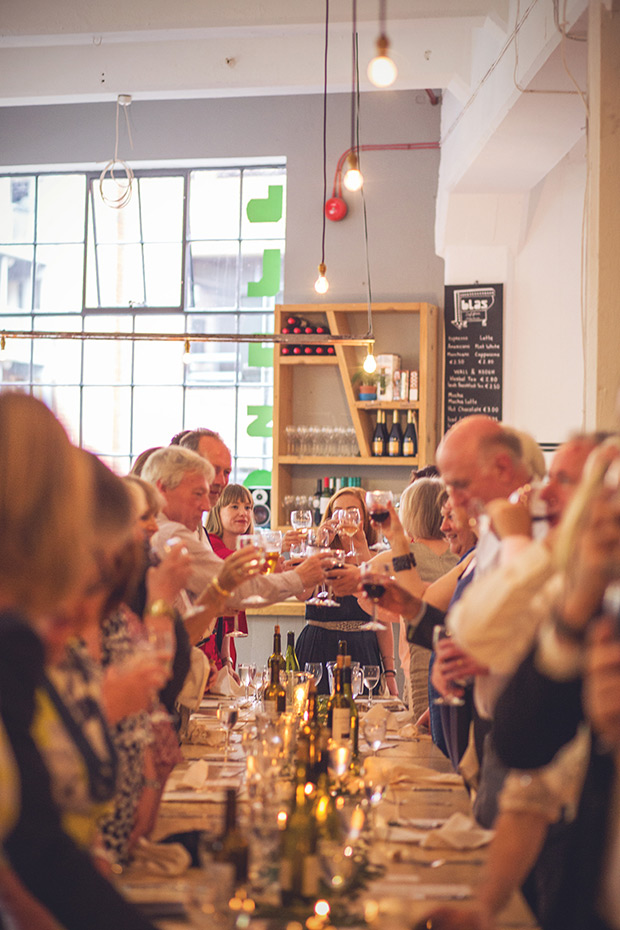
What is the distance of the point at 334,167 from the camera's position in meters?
6.76

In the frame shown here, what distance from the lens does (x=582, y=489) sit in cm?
126

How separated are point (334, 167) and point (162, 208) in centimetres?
152

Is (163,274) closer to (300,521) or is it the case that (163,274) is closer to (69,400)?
(69,400)

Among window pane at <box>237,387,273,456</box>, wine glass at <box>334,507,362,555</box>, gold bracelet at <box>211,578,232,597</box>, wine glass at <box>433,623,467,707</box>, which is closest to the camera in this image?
wine glass at <box>433,623,467,707</box>

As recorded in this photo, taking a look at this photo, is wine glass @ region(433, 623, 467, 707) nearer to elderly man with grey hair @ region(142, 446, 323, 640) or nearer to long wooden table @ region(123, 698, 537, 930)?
long wooden table @ region(123, 698, 537, 930)

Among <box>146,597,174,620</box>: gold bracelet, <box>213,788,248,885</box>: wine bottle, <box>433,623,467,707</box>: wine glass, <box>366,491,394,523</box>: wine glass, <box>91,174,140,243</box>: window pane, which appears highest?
<box>91,174,140,243</box>: window pane

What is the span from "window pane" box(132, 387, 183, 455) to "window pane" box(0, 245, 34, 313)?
4.22 feet

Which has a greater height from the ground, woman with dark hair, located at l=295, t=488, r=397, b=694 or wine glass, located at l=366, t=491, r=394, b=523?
wine glass, located at l=366, t=491, r=394, b=523

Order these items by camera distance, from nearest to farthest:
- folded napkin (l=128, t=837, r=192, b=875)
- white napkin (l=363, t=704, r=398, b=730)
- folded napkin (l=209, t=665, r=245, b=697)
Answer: folded napkin (l=128, t=837, r=192, b=875)
white napkin (l=363, t=704, r=398, b=730)
folded napkin (l=209, t=665, r=245, b=697)

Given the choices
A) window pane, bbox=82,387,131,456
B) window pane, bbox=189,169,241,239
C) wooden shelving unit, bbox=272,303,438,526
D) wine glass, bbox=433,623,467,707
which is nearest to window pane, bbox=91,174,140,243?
Result: window pane, bbox=189,169,241,239

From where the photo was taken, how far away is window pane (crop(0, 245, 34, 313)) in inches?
297

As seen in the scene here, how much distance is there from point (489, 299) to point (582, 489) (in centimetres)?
519

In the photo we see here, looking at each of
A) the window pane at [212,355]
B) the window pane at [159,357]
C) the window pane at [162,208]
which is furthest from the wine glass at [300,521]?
the window pane at [162,208]

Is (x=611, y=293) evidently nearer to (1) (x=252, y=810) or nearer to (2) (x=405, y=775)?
(2) (x=405, y=775)
